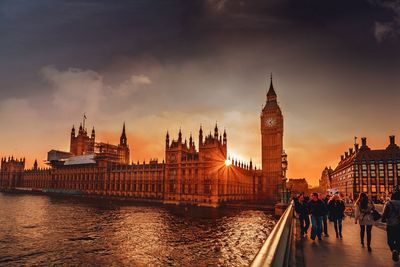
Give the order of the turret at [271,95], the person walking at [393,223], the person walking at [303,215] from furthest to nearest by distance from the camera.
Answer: the turret at [271,95] < the person walking at [303,215] < the person walking at [393,223]

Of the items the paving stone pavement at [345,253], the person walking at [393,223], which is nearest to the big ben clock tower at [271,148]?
the paving stone pavement at [345,253]

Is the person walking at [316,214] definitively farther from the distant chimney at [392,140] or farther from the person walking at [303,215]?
the distant chimney at [392,140]

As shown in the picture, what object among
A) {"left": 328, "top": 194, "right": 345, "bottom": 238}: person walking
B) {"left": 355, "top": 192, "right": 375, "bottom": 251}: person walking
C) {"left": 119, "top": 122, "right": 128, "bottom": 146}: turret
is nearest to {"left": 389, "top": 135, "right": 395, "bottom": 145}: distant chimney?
{"left": 328, "top": 194, "right": 345, "bottom": 238}: person walking

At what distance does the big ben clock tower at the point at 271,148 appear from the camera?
101 meters

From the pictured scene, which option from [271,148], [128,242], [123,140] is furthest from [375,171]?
[123,140]

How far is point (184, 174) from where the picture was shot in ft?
278

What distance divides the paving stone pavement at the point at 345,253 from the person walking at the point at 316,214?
411mm

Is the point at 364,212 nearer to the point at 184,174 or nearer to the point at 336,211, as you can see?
the point at 336,211

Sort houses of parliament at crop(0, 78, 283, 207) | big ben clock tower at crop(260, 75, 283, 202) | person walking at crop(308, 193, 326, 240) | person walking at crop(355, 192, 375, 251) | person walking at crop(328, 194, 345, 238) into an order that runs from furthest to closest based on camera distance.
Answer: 1. big ben clock tower at crop(260, 75, 283, 202)
2. houses of parliament at crop(0, 78, 283, 207)
3. person walking at crop(328, 194, 345, 238)
4. person walking at crop(308, 193, 326, 240)
5. person walking at crop(355, 192, 375, 251)

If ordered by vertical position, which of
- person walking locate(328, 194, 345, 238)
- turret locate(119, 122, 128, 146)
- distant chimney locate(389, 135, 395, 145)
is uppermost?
turret locate(119, 122, 128, 146)

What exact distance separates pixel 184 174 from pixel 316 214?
2890 inches

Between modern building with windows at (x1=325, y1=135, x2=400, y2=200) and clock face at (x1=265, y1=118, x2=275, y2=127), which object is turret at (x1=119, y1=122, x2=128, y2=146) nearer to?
clock face at (x1=265, y1=118, x2=275, y2=127)

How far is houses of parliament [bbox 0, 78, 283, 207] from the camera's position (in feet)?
268

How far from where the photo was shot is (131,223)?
44875 millimetres
